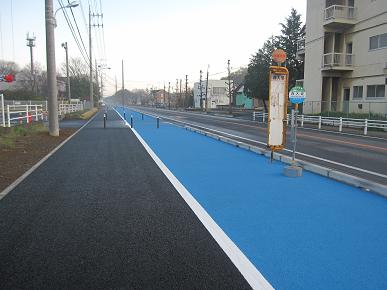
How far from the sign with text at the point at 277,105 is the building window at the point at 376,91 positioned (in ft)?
72.6

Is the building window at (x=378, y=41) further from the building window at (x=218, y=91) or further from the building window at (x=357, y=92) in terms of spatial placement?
the building window at (x=218, y=91)

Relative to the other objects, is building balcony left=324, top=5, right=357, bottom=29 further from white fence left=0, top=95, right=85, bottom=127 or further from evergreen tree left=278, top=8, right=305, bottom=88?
white fence left=0, top=95, right=85, bottom=127

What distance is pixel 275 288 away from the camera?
3623mm

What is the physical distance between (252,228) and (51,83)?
650 inches

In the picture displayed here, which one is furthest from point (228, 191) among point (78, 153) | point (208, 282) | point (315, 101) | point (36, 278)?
point (315, 101)

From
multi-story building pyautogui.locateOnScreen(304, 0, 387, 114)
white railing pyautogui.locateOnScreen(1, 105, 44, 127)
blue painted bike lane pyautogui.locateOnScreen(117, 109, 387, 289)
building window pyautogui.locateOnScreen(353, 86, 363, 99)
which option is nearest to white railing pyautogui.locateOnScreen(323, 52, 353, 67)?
multi-story building pyautogui.locateOnScreen(304, 0, 387, 114)

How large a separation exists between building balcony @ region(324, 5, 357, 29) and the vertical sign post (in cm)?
2489

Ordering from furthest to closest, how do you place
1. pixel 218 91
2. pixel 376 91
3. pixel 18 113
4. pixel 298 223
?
pixel 218 91 < pixel 18 113 < pixel 376 91 < pixel 298 223

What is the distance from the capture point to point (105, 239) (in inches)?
193

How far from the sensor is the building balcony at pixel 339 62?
32.1 metres

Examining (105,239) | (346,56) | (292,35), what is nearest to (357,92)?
(346,56)

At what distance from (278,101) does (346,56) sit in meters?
25.9

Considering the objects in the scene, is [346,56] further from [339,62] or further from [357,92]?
[357,92]

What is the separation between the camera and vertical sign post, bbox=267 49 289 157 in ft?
32.6
